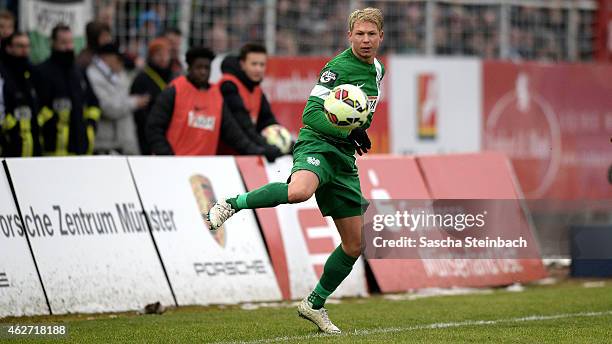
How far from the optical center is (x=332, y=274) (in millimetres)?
9656

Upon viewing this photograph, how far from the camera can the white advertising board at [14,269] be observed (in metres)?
10.9

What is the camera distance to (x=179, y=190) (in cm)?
1251

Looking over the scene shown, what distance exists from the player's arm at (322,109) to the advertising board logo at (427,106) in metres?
11.6

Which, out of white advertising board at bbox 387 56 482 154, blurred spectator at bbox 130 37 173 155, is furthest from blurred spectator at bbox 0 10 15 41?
white advertising board at bbox 387 56 482 154

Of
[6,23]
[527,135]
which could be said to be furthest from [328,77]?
[527,135]

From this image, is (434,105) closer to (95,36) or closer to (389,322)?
(95,36)

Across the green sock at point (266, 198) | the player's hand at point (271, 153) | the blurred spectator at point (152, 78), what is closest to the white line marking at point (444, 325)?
the green sock at point (266, 198)

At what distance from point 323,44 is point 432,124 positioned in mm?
2267

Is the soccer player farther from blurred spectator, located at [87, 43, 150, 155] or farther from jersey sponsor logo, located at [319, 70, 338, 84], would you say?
blurred spectator, located at [87, 43, 150, 155]

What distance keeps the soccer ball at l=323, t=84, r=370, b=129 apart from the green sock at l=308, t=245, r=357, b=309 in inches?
44.6

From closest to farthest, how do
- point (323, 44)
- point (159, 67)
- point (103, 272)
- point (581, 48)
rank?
point (103, 272) < point (159, 67) < point (323, 44) < point (581, 48)

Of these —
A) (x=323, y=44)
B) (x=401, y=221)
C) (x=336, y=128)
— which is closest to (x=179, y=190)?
(x=401, y=221)

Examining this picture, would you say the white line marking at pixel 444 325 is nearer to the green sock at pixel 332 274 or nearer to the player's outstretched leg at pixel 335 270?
the player's outstretched leg at pixel 335 270

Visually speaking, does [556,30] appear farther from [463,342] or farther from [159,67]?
[463,342]
